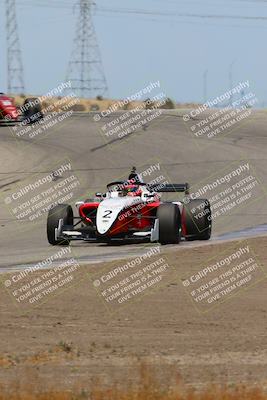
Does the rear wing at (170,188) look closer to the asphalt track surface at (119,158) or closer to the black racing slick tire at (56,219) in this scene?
the asphalt track surface at (119,158)

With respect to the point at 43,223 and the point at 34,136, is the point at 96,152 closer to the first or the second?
the point at 34,136

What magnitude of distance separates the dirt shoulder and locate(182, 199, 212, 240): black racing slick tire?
150 inches

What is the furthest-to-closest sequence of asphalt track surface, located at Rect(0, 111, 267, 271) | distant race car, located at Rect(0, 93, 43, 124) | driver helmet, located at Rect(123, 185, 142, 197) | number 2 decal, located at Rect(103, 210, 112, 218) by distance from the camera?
distant race car, located at Rect(0, 93, 43, 124) → asphalt track surface, located at Rect(0, 111, 267, 271) → driver helmet, located at Rect(123, 185, 142, 197) → number 2 decal, located at Rect(103, 210, 112, 218)

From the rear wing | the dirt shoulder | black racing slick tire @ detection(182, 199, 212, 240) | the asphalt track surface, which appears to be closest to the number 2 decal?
the asphalt track surface

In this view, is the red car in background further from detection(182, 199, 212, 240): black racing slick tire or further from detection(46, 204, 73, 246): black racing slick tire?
detection(182, 199, 212, 240): black racing slick tire

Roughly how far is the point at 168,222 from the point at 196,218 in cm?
126

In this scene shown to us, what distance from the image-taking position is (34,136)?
4166 cm

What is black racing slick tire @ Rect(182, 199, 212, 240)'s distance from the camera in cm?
2006

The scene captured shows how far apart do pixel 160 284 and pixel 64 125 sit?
31926 mm

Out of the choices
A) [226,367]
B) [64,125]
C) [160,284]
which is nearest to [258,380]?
[226,367]

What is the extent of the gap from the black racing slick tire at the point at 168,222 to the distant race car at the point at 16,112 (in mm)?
25614

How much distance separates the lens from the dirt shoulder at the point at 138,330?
8.92 metres

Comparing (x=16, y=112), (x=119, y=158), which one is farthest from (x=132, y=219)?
(x=16, y=112)

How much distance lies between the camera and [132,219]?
19391mm
